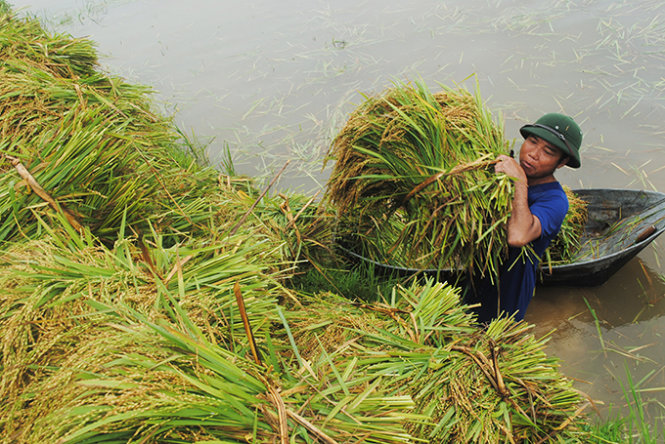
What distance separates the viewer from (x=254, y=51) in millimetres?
7004

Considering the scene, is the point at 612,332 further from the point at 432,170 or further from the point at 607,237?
the point at 432,170

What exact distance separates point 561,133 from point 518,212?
0.55m

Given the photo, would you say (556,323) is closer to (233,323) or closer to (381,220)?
(381,220)

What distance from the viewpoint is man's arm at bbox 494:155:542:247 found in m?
2.05

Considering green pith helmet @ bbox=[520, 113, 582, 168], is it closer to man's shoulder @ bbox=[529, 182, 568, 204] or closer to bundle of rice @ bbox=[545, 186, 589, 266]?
man's shoulder @ bbox=[529, 182, 568, 204]

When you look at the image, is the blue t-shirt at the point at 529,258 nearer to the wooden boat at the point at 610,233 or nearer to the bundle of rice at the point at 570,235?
the wooden boat at the point at 610,233

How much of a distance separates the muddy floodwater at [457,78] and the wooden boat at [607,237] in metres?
0.26

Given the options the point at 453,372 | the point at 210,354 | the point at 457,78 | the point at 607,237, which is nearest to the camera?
the point at 210,354

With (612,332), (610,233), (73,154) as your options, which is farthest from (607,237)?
(73,154)

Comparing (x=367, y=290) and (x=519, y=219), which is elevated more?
(x=519, y=219)

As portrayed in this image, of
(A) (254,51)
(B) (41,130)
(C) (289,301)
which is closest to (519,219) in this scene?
(C) (289,301)

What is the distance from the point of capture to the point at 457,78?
18.5ft

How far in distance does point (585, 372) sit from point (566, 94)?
3689 mm

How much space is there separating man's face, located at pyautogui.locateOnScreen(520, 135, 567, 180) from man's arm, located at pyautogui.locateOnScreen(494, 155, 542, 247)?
32 cm
